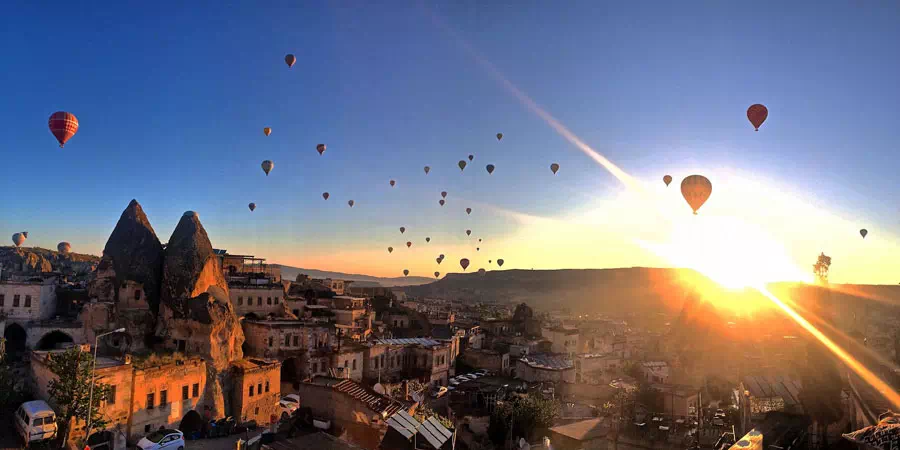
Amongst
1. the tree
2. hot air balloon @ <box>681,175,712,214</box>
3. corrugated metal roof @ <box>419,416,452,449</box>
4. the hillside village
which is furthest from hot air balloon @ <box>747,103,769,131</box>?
the tree

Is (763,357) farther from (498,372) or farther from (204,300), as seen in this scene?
(204,300)

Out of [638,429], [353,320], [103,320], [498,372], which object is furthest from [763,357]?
[103,320]

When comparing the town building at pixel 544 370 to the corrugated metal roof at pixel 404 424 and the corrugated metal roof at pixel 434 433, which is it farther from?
the corrugated metal roof at pixel 404 424

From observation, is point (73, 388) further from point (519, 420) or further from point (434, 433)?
point (519, 420)

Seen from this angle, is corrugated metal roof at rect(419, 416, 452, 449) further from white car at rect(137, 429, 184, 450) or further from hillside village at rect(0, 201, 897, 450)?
white car at rect(137, 429, 184, 450)

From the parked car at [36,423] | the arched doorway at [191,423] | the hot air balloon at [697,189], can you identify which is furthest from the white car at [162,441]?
the hot air balloon at [697,189]

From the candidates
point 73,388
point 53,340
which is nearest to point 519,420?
point 73,388
